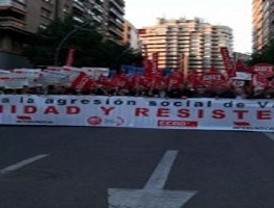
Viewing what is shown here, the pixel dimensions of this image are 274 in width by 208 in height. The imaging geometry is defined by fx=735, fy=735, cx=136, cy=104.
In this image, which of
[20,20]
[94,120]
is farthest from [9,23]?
[94,120]

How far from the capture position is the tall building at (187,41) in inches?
5576

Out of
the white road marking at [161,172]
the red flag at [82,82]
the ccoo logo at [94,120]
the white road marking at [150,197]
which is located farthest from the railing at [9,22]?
the white road marking at [150,197]

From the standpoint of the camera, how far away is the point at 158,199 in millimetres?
9156

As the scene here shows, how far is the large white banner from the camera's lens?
82.2 feet

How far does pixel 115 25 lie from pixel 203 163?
148 m

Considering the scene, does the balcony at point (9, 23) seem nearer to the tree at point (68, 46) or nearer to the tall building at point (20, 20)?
the tall building at point (20, 20)

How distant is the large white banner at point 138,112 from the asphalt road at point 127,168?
11.5ft

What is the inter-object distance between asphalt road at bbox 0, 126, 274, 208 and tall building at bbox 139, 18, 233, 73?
117 meters

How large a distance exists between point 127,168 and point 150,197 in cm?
326

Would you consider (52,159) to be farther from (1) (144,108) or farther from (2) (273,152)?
(1) (144,108)

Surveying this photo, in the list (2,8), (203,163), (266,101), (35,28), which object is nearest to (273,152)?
(203,163)

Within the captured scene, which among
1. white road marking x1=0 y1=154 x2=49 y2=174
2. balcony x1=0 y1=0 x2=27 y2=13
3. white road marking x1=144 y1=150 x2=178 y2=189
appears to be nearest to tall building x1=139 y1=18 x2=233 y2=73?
balcony x1=0 y1=0 x2=27 y2=13

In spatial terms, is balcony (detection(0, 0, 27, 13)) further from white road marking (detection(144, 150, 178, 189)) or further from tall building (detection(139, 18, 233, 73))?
tall building (detection(139, 18, 233, 73))

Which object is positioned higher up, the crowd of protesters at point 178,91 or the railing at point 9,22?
the railing at point 9,22
